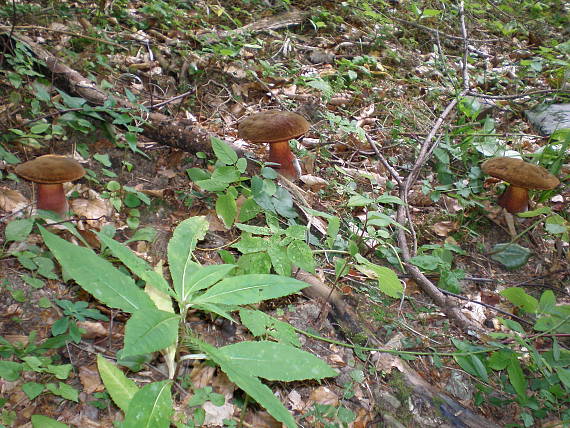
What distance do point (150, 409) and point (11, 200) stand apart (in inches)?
81.2

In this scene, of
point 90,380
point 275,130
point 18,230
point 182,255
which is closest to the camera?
point 182,255

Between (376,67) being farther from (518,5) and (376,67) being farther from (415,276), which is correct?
(518,5)

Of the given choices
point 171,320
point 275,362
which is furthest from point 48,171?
point 275,362

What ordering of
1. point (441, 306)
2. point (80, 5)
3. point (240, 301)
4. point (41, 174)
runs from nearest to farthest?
1. point (240, 301)
2. point (41, 174)
3. point (441, 306)
4. point (80, 5)

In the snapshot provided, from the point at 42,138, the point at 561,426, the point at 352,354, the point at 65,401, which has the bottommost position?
the point at 561,426

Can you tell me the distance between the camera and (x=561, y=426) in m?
2.27

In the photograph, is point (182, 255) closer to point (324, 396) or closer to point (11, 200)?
point (324, 396)

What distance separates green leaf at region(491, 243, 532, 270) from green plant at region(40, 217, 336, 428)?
8.02ft

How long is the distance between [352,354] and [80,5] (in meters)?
5.14

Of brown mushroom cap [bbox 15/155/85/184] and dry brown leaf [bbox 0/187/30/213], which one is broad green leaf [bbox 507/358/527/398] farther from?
dry brown leaf [bbox 0/187/30/213]

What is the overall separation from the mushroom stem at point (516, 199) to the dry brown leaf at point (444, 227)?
0.54m

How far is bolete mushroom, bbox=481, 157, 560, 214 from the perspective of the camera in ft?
11.3

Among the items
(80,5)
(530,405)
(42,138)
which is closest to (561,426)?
(530,405)

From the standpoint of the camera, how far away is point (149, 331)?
121cm
